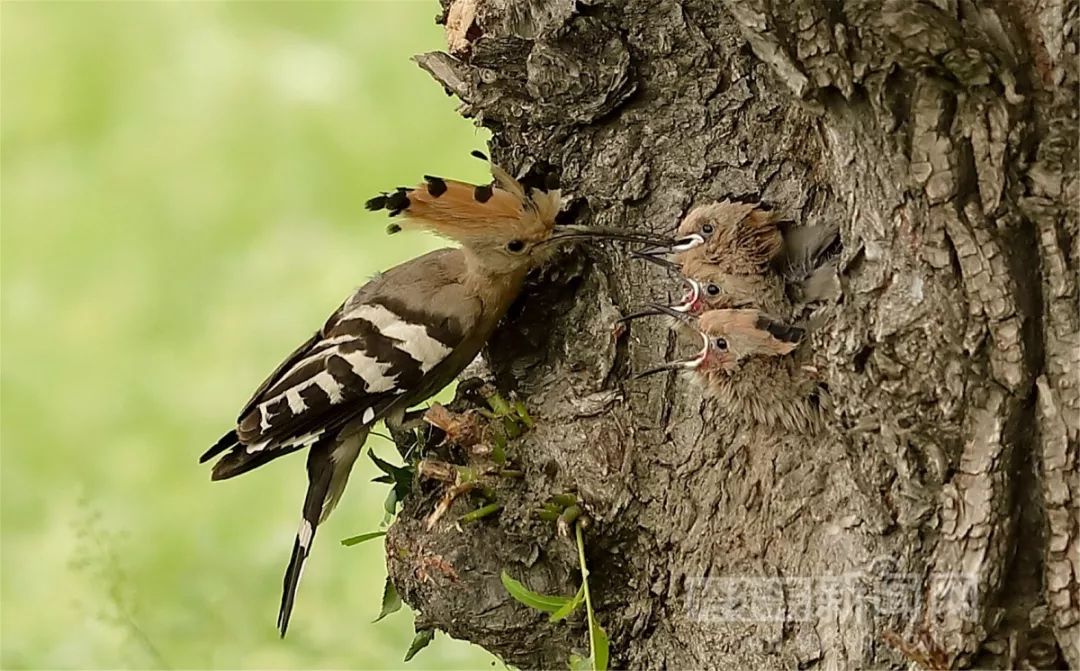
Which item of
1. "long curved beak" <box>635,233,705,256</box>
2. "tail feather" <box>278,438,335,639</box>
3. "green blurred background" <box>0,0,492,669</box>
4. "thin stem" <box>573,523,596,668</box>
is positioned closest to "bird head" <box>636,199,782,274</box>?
"long curved beak" <box>635,233,705,256</box>

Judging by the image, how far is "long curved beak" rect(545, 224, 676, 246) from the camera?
1.64 meters

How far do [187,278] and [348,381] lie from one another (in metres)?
1.40

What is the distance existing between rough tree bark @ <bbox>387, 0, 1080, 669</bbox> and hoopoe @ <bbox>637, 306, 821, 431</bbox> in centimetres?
3

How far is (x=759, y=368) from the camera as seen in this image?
57.2 inches

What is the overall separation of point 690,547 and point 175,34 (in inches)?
95.0

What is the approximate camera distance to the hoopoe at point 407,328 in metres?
1.79

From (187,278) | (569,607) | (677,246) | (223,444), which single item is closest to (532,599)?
(569,607)

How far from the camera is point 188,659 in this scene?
2.75 meters

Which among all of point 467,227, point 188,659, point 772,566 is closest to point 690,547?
point 772,566

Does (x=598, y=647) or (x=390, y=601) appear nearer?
(x=598, y=647)

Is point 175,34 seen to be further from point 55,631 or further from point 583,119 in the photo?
point 583,119

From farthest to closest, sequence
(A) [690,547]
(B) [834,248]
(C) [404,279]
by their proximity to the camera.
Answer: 1. (C) [404,279]
2. (A) [690,547]
3. (B) [834,248]

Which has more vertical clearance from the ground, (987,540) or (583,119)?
(583,119)

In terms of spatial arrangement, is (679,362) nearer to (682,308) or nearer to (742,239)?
(682,308)
